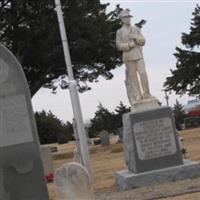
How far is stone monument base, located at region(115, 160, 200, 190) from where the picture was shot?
1402 cm

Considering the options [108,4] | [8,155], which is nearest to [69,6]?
[108,4]

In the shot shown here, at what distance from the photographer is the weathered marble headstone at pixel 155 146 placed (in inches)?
562

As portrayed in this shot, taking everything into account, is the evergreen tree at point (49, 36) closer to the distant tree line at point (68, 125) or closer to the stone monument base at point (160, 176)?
the distant tree line at point (68, 125)

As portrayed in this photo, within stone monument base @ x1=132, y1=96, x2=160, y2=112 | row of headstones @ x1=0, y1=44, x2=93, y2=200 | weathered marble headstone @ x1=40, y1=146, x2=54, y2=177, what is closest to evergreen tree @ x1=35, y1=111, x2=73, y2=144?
weathered marble headstone @ x1=40, y1=146, x2=54, y2=177

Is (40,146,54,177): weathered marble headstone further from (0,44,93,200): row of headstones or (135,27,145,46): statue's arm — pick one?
(0,44,93,200): row of headstones

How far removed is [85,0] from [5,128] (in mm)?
29530

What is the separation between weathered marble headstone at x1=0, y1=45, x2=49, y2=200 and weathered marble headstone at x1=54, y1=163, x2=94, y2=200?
0.82 metres

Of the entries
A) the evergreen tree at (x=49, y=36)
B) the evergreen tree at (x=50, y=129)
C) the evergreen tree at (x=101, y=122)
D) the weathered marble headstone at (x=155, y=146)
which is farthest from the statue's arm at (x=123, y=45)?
the evergreen tree at (x=101, y=122)

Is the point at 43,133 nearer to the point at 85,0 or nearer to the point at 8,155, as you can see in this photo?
the point at 85,0

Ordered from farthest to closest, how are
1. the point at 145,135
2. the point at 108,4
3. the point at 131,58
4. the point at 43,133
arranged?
the point at 43,133, the point at 108,4, the point at 131,58, the point at 145,135

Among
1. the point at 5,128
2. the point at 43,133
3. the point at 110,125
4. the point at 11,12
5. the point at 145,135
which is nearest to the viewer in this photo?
the point at 5,128

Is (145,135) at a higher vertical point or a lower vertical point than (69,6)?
lower

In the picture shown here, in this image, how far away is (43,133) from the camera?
54.1m

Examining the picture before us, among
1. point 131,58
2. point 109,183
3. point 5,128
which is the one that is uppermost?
point 131,58
